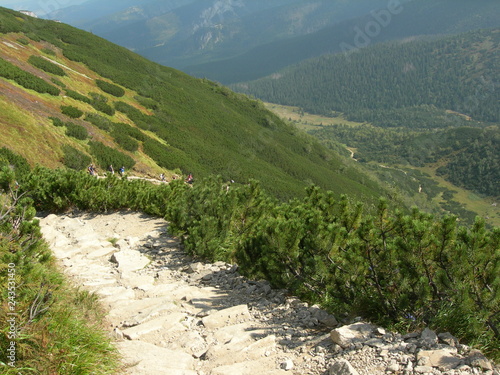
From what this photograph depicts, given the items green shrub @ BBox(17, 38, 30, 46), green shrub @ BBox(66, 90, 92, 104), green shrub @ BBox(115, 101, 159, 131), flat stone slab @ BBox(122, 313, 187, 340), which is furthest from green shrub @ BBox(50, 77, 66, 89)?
flat stone slab @ BBox(122, 313, 187, 340)

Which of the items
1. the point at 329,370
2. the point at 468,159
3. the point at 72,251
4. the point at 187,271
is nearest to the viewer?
the point at 329,370

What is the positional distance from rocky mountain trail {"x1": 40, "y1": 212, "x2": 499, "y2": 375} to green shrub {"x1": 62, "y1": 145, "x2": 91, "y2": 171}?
→ 17905mm

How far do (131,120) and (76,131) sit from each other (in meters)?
13.8

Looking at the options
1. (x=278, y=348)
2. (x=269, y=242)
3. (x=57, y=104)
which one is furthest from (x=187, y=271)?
(x=57, y=104)

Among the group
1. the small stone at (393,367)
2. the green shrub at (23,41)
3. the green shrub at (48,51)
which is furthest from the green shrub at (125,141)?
the small stone at (393,367)

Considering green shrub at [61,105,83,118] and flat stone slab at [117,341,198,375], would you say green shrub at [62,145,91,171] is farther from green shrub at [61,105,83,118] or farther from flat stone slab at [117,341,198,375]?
flat stone slab at [117,341,198,375]

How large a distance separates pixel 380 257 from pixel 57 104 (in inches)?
1415

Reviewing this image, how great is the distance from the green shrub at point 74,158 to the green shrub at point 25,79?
38.1ft

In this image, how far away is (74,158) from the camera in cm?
2627

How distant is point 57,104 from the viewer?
3412cm

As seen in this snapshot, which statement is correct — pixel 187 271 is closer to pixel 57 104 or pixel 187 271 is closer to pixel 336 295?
pixel 336 295

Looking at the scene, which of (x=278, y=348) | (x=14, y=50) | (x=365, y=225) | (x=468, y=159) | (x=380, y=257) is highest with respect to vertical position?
(x=14, y=50)

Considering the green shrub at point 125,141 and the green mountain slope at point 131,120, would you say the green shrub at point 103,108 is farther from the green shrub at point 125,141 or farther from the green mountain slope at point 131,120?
the green shrub at point 125,141

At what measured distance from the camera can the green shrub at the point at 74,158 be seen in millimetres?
25859
